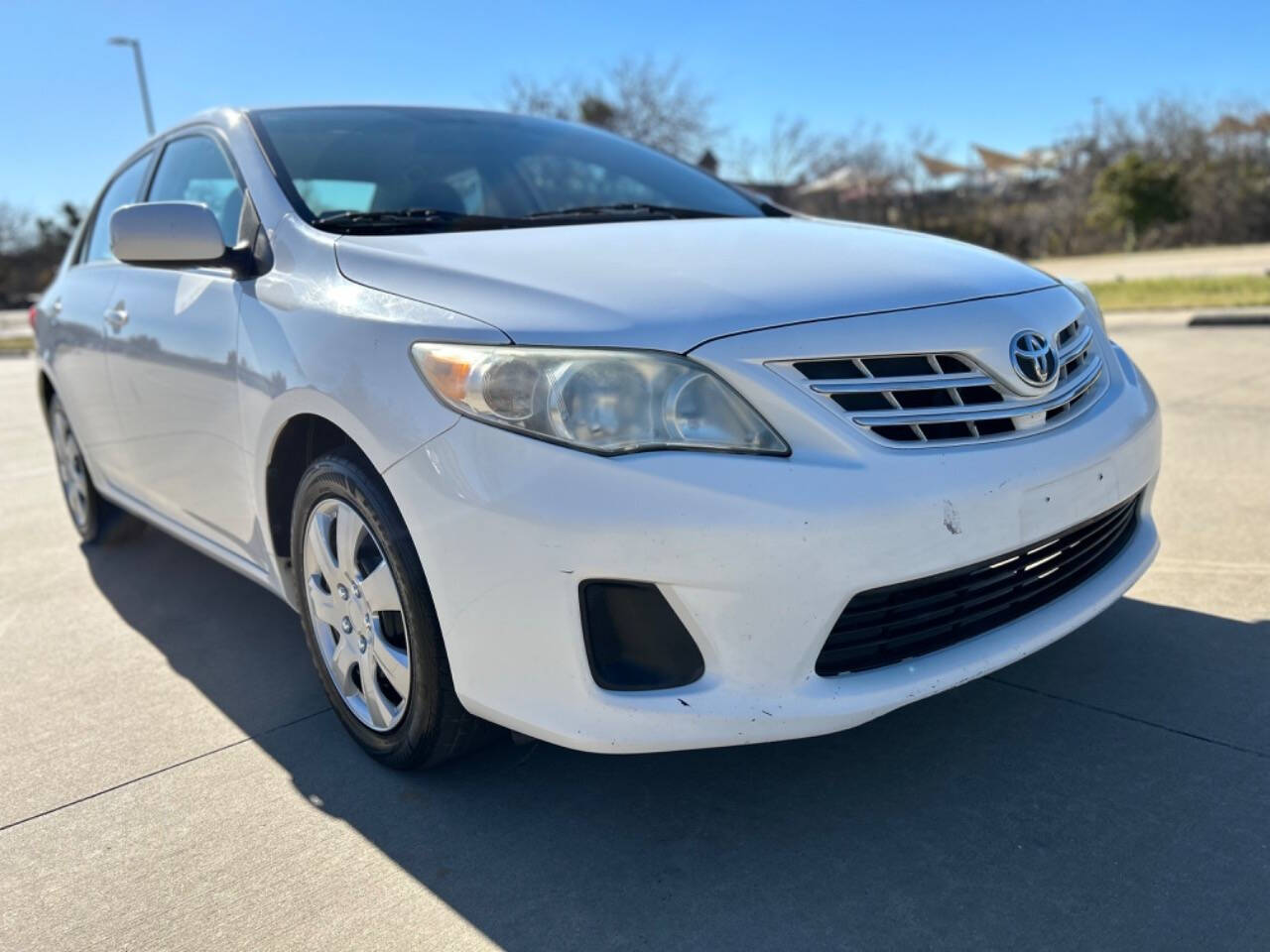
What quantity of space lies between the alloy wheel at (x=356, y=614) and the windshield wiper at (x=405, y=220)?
28.7 inches

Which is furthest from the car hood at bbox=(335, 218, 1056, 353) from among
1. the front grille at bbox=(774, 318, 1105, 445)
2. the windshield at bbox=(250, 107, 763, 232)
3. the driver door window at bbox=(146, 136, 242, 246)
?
the driver door window at bbox=(146, 136, 242, 246)

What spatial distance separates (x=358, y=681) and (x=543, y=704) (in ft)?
2.42

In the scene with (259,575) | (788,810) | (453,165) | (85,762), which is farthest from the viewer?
(453,165)

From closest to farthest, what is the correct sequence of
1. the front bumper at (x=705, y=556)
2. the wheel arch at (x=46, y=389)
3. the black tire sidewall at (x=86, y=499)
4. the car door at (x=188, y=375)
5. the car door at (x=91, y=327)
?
the front bumper at (x=705, y=556) → the car door at (x=188, y=375) → the car door at (x=91, y=327) → the black tire sidewall at (x=86, y=499) → the wheel arch at (x=46, y=389)

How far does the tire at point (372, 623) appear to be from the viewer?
84.4 inches

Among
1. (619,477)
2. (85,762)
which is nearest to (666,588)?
(619,477)

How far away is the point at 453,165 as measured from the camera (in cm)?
328

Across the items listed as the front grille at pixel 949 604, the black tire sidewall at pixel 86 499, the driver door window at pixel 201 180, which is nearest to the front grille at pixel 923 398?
the front grille at pixel 949 604

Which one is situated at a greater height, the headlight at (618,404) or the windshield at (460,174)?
the windshield at (460,174)

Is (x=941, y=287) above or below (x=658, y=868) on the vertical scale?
above

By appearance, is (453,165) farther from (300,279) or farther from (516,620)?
(516,620)

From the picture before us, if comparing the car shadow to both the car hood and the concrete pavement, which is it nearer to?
the car hood

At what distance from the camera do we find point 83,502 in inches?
180

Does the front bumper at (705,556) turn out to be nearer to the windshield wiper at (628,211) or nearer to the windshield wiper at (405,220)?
the windshield wiper at (405,220)
